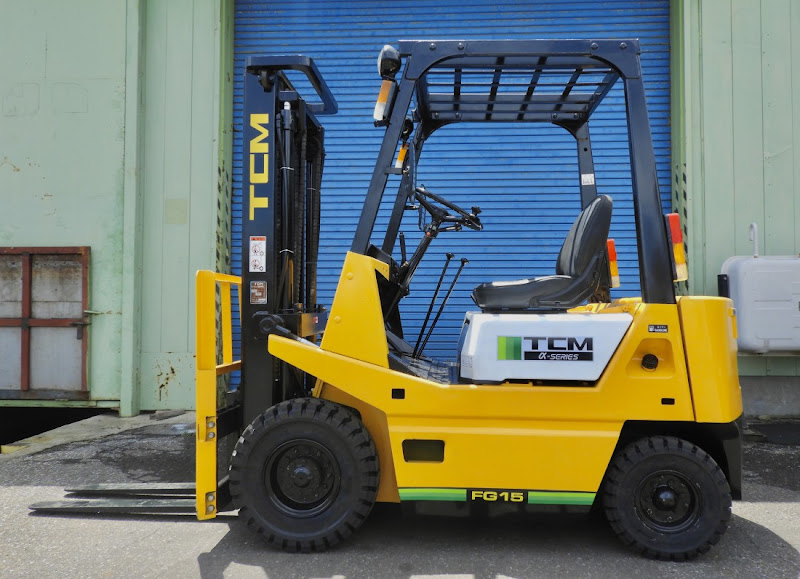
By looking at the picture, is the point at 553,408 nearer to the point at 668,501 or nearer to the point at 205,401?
the point at 668,501

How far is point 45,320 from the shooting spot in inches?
267

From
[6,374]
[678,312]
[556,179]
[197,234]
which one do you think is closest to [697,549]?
[678,312]

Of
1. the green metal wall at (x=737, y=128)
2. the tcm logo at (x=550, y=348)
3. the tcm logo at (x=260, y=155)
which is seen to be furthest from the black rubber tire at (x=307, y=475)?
the green metal wall at (x=737, y=128)

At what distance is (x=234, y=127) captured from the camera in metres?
7.22

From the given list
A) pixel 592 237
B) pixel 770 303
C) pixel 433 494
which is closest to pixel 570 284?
pixel 592 237

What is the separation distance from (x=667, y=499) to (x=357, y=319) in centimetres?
186

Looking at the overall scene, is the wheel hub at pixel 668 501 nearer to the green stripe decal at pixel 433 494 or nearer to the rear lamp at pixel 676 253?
the green stripe decal at pixel 433 494

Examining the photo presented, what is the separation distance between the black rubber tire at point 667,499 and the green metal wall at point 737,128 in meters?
4.09

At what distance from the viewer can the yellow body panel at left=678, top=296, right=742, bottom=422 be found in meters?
2.98

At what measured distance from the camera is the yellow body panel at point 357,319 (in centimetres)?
316

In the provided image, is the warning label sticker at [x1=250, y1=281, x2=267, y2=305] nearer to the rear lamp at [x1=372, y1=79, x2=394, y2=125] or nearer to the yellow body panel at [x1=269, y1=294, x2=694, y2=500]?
the yellow body panel at [x1=269, y1=294, x2=694, y2=500]

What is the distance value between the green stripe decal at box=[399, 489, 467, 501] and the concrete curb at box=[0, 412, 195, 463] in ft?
13.0

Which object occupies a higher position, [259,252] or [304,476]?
[259,252]

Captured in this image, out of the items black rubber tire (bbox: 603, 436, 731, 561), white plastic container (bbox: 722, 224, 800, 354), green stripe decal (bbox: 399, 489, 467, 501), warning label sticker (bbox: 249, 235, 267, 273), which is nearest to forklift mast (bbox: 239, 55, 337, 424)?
warning label sticker (bbox: 249, 235, 267, 273)
